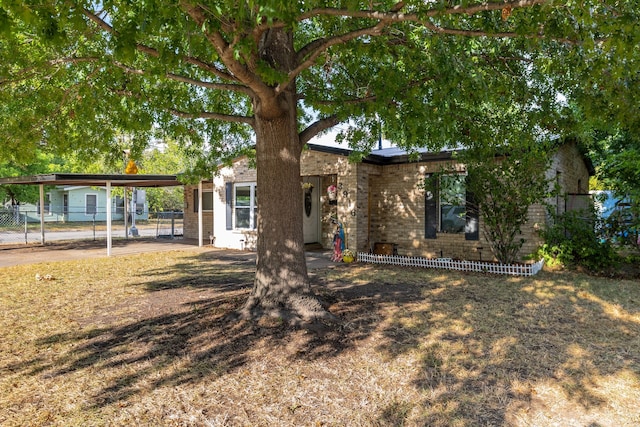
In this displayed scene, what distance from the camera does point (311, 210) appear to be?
13438mm

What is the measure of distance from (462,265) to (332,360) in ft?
20.7

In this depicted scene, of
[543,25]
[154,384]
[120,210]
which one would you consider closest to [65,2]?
[154,384]

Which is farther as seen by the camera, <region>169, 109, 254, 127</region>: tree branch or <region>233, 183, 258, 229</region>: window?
<region>233, 183, 258, 229</region>: window

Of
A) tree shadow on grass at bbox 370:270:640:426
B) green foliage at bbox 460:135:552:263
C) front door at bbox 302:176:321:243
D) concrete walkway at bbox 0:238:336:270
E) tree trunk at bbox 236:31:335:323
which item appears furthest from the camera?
front door at bbox 302:176:321:243

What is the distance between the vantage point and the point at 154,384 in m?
3.62

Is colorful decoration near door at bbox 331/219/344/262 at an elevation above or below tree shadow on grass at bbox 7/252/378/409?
above

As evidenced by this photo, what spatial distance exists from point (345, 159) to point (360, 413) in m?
9.02

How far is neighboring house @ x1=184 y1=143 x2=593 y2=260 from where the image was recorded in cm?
1076

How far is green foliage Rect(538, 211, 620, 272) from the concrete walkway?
5165 mm

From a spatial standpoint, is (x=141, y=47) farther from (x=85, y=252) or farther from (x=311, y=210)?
(x=85, y=252)

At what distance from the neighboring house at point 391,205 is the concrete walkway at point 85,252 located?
3.50ft

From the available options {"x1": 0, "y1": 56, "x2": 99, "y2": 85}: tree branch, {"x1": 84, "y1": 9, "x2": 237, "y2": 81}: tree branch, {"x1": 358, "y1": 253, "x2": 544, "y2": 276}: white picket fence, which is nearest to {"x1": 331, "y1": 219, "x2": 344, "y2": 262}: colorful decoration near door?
{"x1": 358, "y1": 253, "x2": 544, "y2": 276}: white picket fence

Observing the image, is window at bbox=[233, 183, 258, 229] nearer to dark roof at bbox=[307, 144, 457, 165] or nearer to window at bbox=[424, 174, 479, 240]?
dark roof at bbox=[307, 144, 457, 165]

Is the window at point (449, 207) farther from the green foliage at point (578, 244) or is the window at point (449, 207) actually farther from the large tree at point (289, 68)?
the large tree at point (289, 68)
